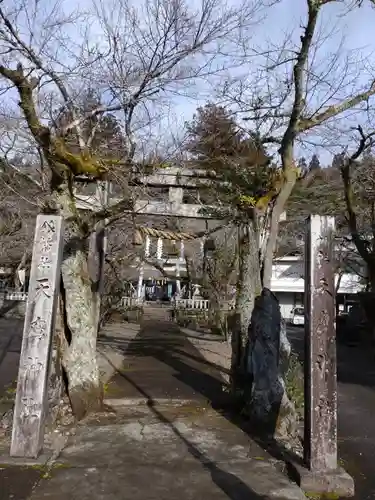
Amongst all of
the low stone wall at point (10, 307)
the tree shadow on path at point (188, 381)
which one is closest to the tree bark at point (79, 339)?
the tree shadow on path at point (188, 381)

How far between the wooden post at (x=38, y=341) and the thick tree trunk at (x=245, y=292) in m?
4.00

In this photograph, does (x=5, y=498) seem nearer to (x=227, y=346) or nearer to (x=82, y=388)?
(x=82, y=388)

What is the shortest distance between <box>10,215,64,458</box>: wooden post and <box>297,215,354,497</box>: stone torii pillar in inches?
119

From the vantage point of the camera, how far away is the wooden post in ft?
19.2

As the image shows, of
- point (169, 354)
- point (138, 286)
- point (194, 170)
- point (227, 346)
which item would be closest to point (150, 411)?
point (194, 170)

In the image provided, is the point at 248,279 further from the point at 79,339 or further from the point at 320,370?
the point at 320,370

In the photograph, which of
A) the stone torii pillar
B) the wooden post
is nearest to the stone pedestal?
the stone torii pillar

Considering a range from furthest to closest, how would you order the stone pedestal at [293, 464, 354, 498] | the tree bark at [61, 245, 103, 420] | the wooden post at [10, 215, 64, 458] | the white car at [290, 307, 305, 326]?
the white car at [290, 307, 305, 326], the tree bark at [61, 245, 103, 420], the wooden post at [10, 215, 64, 458], the stone pedestal at [293, 464, 354, 498]

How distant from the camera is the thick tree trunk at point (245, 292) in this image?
923 centimetres

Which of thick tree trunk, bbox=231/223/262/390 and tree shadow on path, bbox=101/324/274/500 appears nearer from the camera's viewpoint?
tree shadow on path, bbox=101/324/274/500

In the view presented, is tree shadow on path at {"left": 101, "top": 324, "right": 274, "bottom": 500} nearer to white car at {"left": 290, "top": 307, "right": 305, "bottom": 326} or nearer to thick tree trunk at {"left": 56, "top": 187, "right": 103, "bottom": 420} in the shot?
thick tree trunk at {"left": 56, "top": 187, "right": 103, "bottom": 420}

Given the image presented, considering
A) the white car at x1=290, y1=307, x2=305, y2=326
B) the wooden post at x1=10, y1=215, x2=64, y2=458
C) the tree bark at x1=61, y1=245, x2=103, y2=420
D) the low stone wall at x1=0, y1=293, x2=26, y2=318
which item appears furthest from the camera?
the white car at x1=290, y1=307, x2=305, y2=326

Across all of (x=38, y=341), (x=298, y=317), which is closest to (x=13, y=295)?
(x=298, y=317)

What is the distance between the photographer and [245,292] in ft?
30.9
